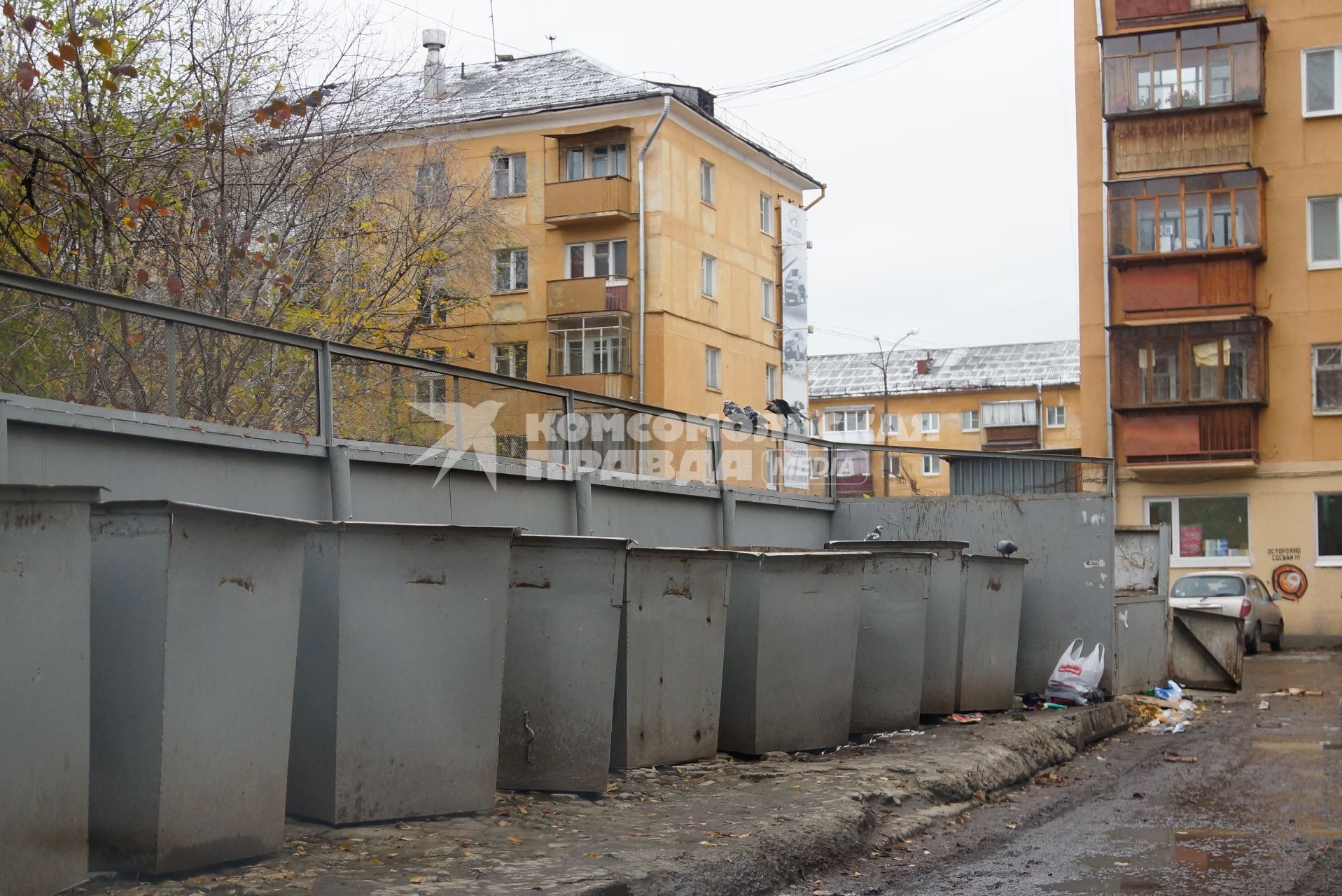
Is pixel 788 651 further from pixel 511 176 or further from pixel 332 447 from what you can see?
pixel 511 176

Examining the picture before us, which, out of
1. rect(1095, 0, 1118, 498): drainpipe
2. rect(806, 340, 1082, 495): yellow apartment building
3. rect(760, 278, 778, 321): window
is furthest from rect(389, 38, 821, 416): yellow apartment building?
rect(806, 340, 1082, 495): yellow apartment building

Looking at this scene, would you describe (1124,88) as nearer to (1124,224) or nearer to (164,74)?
(1124,224)

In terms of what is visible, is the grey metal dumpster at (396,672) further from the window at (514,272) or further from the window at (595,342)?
the window at (514,272)

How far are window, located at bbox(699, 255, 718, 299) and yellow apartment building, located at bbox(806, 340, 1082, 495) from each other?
22.4 metres

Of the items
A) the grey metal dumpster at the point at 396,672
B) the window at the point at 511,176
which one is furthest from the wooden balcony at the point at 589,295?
the grey metal dumpster at the point at 396,672

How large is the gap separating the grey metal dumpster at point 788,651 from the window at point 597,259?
28.3 metres

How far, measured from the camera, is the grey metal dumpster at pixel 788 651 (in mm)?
8516

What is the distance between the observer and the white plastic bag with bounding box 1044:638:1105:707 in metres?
12.2

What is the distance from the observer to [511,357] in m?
36.9

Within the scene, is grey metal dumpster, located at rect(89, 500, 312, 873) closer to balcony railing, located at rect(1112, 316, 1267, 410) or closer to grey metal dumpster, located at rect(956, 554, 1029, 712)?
grey metal dumpster, located at rect(956, 554, 1029, 712)

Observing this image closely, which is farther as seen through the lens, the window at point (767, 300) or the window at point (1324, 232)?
the window at point (767, 300)

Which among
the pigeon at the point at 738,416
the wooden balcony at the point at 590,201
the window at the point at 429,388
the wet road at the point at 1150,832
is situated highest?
the wooden balcony at the point at 590,201

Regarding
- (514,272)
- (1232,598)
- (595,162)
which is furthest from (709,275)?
(1232,598)

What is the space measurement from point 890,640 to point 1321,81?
2344 cm
